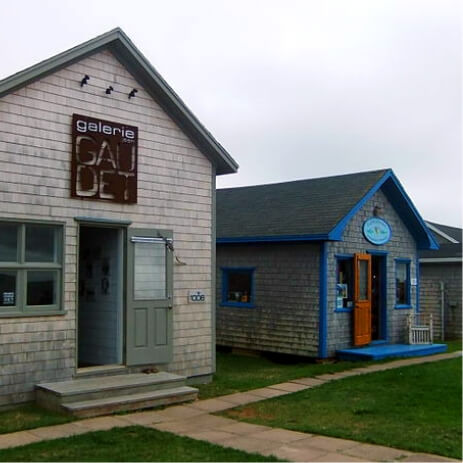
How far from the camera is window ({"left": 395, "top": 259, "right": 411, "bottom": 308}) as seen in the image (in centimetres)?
1672

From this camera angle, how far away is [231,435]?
776 centimetres

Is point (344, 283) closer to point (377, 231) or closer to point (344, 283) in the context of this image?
point (344, 283)

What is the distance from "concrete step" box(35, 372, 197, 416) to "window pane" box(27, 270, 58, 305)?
4.03ft

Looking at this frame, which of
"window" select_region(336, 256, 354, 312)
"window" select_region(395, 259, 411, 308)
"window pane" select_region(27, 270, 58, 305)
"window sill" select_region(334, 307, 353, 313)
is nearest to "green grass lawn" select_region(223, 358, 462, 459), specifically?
"window sill" select_region(334, 307, 353, 313)

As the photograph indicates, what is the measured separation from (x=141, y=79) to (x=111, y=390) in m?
5.24

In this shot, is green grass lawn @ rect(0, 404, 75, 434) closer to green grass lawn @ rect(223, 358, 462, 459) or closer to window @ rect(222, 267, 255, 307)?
green grass lawn @ rect(223, 358, 462, 459)

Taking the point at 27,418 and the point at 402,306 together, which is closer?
the point at 27,418

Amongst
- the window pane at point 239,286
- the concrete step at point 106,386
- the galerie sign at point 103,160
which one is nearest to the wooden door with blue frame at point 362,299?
the window pane at point 239,286

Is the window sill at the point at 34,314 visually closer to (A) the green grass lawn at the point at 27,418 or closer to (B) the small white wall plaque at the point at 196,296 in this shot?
(A) the green grass lawn at the point at 27,418

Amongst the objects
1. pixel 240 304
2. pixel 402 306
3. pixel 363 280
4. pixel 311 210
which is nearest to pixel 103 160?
pixel 311 210

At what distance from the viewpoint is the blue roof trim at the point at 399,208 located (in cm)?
1462

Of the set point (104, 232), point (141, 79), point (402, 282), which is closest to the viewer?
point (141, 79)

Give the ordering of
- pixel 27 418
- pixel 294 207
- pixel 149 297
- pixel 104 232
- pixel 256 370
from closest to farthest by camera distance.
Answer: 1. pixel 27 418
2. pixel 149 297
3. pixel 104 232
4. pixel 256 370
5. pixel 294 207

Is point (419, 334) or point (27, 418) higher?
point (419, 334)
